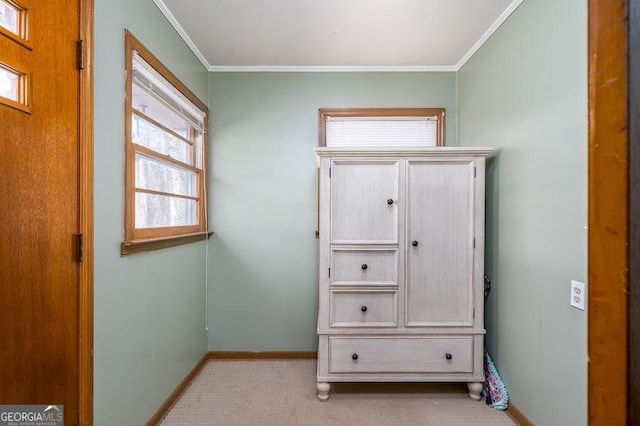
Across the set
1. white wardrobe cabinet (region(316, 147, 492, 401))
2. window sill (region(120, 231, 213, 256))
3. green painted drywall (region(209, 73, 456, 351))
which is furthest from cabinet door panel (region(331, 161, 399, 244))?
window sill (region(120, 231, 213, 256))

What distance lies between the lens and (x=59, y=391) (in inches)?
43.7

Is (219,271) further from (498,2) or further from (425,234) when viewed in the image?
(498,2)

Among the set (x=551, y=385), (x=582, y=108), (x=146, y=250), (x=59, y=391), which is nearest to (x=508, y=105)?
(x=582, y=108)

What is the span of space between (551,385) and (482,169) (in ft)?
4.04

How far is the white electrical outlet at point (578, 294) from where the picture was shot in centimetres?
130

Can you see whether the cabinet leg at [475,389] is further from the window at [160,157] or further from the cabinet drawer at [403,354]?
the window at [160,157]

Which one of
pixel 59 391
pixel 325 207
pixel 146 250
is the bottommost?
pixel 59 391

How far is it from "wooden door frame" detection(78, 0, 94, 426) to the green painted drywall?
1.27 metres

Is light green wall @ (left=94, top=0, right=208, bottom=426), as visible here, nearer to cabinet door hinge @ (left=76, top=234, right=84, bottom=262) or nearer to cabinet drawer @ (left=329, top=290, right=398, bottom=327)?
cabinet door hinge @ (left=76, top=234, right=84, bottom=262)

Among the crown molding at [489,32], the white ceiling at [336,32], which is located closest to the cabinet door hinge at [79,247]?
the white ceiling at [336,32]

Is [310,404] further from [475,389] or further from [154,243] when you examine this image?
[154,243]

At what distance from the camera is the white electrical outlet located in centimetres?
130

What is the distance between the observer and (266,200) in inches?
97.9

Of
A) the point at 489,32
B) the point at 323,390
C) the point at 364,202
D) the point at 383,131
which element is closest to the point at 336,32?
the point at 383,131
